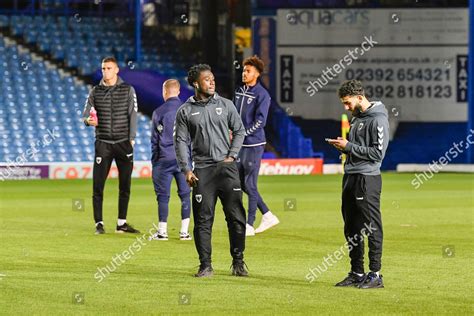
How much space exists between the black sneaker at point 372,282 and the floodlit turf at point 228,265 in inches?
5.9

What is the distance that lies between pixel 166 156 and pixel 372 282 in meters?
5.15

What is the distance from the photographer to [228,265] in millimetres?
13758

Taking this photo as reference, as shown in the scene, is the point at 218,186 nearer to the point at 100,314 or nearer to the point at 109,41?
the point at 100,314

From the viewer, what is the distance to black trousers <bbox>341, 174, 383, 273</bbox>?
11.9m

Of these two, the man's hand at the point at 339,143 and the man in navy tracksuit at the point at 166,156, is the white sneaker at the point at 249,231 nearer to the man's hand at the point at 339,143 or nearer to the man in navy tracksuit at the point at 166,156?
Result: the man in navy tracksuit at the point at 166,156

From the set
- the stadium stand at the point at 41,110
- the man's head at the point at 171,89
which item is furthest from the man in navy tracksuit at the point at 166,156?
the stadium stand at the point at 41,110

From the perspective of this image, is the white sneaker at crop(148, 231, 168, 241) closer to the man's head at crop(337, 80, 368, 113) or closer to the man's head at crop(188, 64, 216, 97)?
the man's head at crop(188, 64, 216, 97)

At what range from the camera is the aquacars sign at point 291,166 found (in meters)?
34.6

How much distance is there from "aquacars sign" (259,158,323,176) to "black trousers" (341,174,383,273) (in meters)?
22.3

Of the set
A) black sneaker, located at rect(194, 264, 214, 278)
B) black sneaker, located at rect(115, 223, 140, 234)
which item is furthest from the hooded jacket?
black sneaker, located at rect(115, 223, 140, 234)

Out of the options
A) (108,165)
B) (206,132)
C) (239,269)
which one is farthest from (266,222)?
(206,132)

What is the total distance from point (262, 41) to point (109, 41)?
500 centimetres

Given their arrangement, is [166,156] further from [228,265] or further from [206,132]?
[206,132]

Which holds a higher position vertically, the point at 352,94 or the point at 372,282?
the point at 352,94
